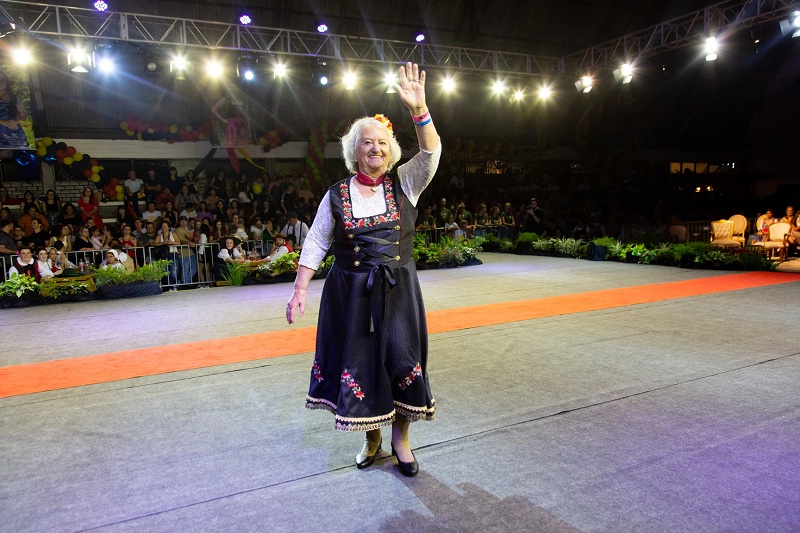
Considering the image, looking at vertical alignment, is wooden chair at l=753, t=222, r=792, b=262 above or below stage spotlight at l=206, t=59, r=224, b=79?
below

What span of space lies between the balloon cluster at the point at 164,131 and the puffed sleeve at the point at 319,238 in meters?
12.9

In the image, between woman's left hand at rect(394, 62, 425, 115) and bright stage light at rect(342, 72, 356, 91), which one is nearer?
woman's left hand at rect(394, 62, 425, 115)

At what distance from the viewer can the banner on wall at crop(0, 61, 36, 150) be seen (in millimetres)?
10156

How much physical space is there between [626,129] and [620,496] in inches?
777

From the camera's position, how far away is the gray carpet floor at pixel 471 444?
2191 millimetres

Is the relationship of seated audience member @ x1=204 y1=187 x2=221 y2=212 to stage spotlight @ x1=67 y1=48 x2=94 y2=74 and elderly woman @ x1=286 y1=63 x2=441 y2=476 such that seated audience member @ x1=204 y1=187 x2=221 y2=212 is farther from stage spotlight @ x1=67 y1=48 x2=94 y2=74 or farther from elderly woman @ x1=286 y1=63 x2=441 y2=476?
elderly woman @ x1=286 y1=63 x2=441 y2=476

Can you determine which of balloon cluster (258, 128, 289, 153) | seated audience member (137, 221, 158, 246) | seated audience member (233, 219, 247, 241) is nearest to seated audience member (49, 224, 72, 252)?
seated audience member (137, 221, 158, 246)

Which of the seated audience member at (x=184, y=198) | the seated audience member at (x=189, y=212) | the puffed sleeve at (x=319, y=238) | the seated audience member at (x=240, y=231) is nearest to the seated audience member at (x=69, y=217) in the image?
the seated audience member at (x=189, y=212)

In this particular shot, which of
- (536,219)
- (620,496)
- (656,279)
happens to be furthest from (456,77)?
(620,496)

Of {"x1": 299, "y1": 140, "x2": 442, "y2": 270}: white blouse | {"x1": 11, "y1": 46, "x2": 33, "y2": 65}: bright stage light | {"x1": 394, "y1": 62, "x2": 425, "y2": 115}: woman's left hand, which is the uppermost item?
{"x1": 11, "y1": 46, "x2": 33, "y2": 65}: bright stage light

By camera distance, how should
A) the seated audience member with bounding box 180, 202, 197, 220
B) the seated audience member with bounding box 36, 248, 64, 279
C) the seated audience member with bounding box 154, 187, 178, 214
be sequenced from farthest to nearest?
1. the seated audience member with bounding box 154, 187, 178, 214
2. the seated audience member with bounding box 180, 202, 197, 220
3. the seated audience member with bounding box 36, 248, 64, 279

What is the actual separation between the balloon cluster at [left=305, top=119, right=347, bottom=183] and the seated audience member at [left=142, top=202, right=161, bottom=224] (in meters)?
4.44

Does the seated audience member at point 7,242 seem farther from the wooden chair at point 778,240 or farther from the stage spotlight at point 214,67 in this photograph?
the wooden chair at point 778,240

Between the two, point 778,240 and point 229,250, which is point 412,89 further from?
point 778,240
